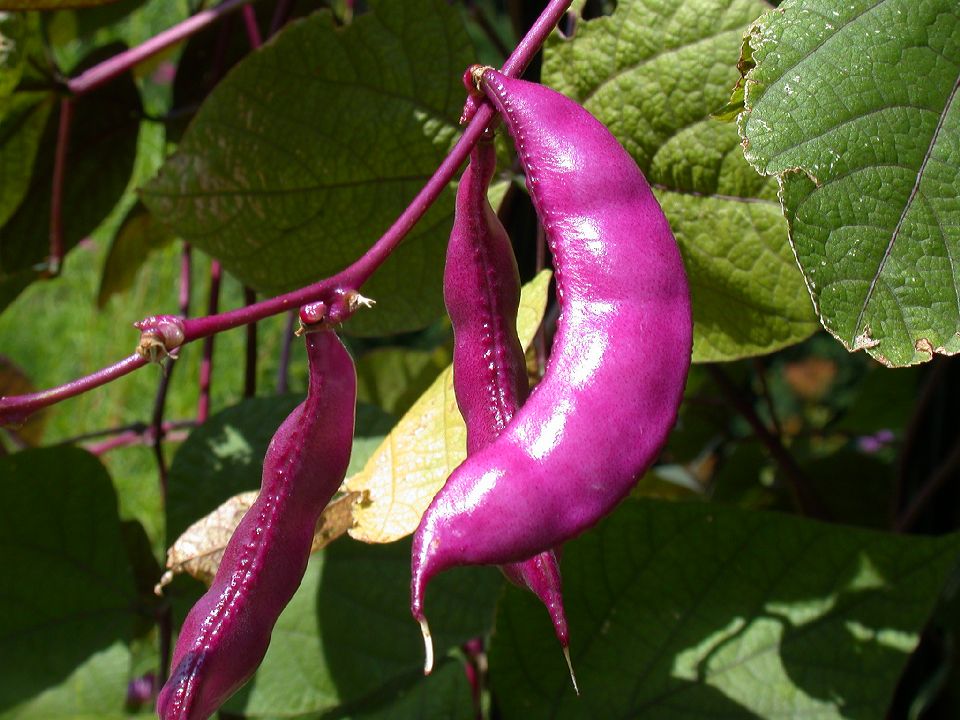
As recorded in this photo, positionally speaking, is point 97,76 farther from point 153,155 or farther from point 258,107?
point 153,155

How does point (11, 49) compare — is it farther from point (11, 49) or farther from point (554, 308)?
point (554, 308)

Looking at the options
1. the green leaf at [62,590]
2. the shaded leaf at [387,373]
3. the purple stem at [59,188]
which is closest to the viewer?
the green leaf at [62,590]

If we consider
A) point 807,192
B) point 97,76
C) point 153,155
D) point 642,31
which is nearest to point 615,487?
point 807,192

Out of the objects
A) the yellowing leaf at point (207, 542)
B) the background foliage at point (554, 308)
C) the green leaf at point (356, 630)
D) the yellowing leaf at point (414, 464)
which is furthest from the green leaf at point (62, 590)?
the yellowing leaf at point (414, 464)

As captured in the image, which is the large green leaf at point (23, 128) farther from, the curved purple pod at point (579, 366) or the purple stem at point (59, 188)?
the curved purple pod at point (579, 366)

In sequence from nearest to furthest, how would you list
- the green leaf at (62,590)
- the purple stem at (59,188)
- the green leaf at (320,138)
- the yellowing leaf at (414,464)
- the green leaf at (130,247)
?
the yellowing leaf at (414,464) → the green leaf at (320,138) → the green leaf at (62,590) → the purple stem at (59,188) → the green leaf at (130,247)

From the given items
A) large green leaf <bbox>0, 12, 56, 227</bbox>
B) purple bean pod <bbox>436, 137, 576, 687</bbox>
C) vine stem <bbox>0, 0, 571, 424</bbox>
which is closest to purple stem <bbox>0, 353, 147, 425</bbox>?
vine stem <bbox>0, 0, 571, 424</bbox>

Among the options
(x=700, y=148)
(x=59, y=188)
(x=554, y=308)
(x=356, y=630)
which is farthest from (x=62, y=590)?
(x=700, y=148)
